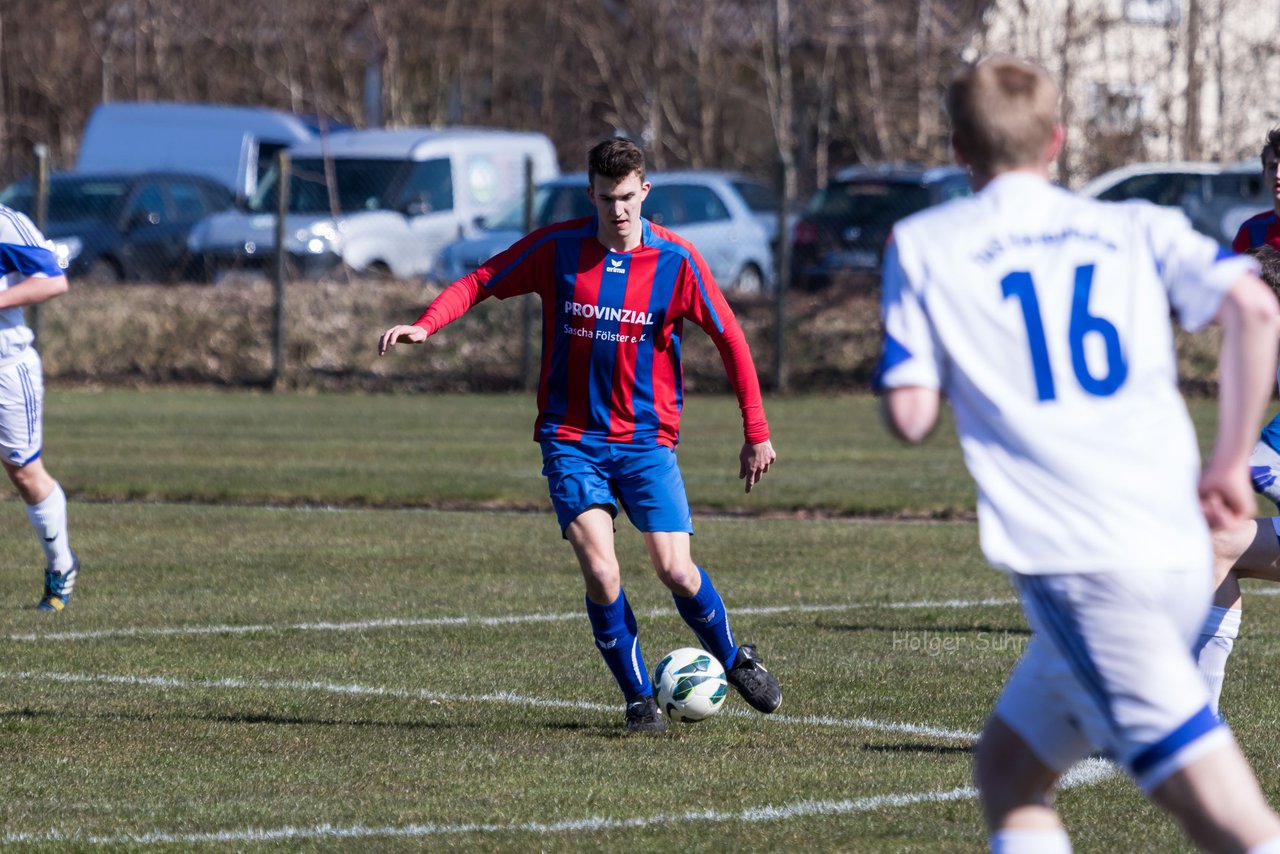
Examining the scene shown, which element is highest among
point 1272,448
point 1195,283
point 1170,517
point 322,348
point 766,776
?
point 1195,283

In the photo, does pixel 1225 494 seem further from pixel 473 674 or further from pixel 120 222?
pixel 120 222

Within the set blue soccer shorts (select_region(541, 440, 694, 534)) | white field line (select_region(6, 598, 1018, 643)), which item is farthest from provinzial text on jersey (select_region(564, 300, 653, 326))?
white field line (select_region(6, 598, 1018, 643))

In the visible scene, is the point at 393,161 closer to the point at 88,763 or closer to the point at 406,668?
the point at 406,668

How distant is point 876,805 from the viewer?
5.27m

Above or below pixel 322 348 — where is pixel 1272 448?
above

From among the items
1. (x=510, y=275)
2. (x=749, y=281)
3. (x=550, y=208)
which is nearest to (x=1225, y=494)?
(x=510, y=275)

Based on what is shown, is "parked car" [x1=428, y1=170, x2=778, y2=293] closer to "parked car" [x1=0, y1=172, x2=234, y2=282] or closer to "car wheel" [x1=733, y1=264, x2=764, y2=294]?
"car wheel" [x1=733, y1=264, x2=764, y2=294]

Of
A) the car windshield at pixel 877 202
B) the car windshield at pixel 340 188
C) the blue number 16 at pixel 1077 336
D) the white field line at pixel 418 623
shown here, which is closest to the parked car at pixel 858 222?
the car windshield at pixel 877 202

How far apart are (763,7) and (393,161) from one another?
10279 millimetres

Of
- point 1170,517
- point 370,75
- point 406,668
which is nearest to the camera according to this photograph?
point 1170,517

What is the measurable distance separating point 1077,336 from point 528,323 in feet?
58.3

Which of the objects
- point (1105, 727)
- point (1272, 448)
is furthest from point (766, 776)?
point (1105, 727)

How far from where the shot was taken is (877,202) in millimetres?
Result: 22406

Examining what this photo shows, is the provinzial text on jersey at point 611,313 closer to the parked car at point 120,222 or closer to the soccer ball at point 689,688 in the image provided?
the soccer ball at point 689,688
